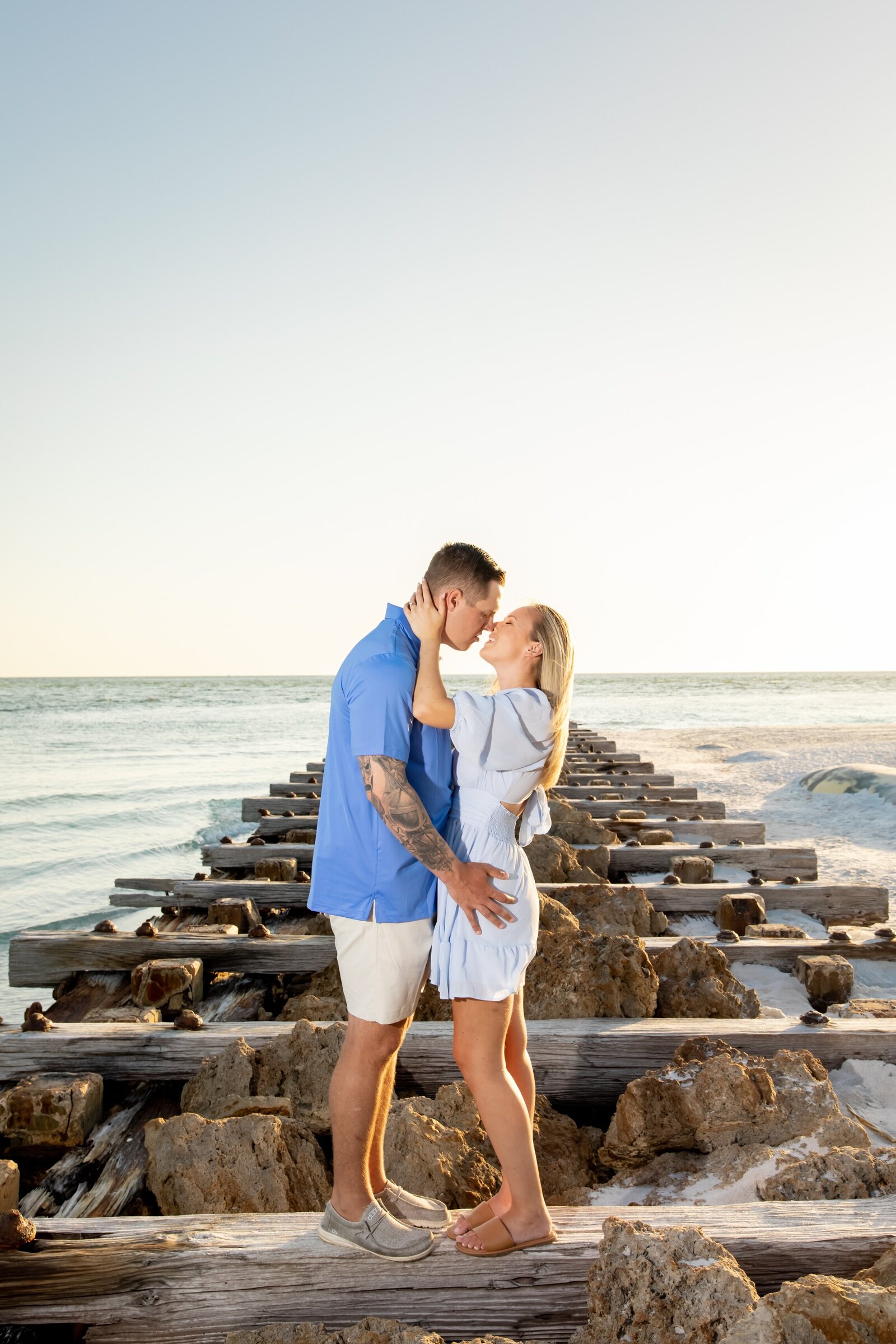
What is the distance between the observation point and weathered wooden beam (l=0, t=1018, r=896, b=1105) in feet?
11.5

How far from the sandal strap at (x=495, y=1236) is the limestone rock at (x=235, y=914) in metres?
3.39

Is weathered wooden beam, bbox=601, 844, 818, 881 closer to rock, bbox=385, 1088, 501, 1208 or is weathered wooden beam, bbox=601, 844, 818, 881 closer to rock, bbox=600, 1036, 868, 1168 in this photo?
rock, bbox=600, 1036, 868, 1168

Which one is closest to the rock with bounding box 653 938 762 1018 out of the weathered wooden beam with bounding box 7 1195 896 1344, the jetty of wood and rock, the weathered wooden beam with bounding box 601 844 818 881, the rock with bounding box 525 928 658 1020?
the jetty of wood and rock

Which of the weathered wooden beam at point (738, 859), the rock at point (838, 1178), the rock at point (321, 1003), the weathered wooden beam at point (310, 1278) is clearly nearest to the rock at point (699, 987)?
the rock at point (838, 1178)

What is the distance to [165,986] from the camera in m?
4.42

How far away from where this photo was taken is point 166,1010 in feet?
14.6

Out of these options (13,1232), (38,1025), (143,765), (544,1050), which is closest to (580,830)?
(544,1050)

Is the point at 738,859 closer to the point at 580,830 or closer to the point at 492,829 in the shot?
the point at 580,830

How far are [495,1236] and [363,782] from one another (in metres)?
1.16

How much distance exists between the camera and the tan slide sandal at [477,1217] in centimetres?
236

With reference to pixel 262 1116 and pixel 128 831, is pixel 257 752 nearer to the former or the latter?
pixel 128 831

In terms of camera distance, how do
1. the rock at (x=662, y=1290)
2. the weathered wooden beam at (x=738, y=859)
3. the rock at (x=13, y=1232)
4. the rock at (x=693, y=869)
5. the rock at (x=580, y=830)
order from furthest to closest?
1. the rock at (x=580, y=830)
2. the weathered wooden beam at (x=738, y=859)
3. the rock at (x=693, y=869)
4. the rock at (x=13, y=1232)
5. the rock at (x=662, y=1290)

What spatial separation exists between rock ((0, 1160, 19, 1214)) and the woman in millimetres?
1248

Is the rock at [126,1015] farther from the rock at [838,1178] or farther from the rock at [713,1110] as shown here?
the rock at [838,1178]
